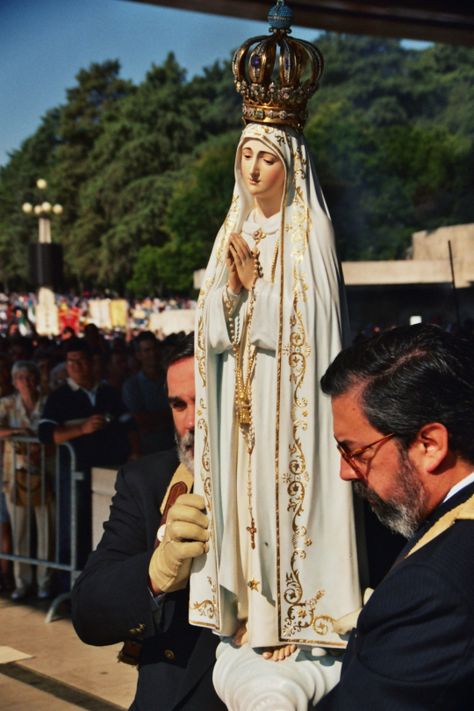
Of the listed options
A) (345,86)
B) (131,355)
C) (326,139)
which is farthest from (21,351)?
(345,86)

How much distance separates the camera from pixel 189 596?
3.39 metres

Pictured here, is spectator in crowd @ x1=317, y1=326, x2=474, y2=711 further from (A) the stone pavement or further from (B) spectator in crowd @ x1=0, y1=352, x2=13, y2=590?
(B) spectator in crowd @ x1=0, y1=352, x2=13, y2=590

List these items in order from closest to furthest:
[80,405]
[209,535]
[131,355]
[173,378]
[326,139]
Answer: [209,535] < [173,378] < [80,405] < [131,355] < [326,139]

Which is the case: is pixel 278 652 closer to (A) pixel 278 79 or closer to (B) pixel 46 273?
(A) pixel 278 79

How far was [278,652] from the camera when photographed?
3361 mm

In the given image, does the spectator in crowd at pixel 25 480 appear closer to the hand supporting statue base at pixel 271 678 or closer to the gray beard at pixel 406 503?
Result: the hand supporting statue base at pixel 271 678

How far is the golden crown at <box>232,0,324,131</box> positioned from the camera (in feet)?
11.8

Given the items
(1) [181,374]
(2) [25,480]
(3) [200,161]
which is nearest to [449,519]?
(1) [181,374]

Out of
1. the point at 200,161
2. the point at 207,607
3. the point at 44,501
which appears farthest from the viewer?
the point at 200,161

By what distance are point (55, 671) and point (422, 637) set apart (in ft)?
17.3

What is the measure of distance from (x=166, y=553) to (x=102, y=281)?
2096 inches

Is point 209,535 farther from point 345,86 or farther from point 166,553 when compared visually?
point 345,86

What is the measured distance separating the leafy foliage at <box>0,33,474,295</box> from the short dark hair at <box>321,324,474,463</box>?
46720 mm

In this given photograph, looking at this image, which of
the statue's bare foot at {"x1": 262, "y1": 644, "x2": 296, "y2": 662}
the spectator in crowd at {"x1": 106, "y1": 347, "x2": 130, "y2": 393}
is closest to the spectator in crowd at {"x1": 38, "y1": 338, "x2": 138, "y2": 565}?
the spectator in crowd at {"x1": 106, "y1": 347, "x2": 130, "y2": 393}
